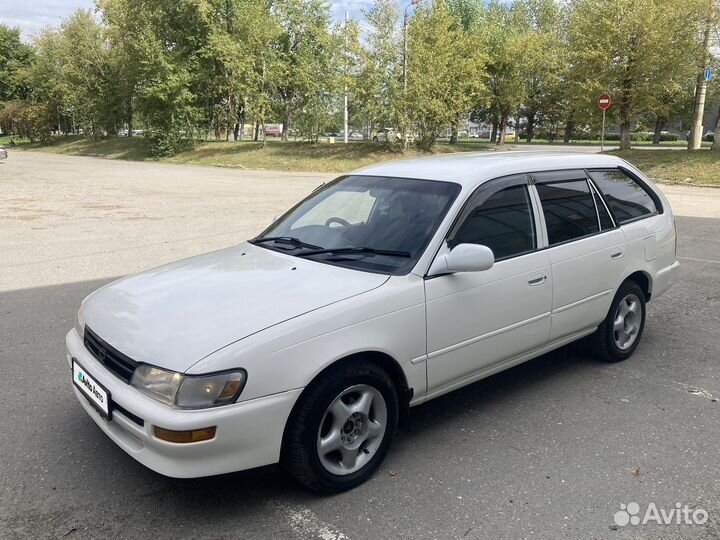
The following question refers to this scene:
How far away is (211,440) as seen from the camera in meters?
2.39

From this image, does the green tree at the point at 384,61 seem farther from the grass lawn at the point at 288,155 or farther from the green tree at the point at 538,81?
the green tree at the point at 538,81

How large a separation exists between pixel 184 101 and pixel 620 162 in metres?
35.5

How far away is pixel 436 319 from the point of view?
3.08m

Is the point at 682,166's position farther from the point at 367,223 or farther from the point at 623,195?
the point at 367,223

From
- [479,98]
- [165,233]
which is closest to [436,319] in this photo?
→ [165,233]

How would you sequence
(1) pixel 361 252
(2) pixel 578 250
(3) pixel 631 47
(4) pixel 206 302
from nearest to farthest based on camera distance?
(4) pixel 206 302
(1) pixel 361 252
(2) pixel 578 250
(3) pixel 631 47

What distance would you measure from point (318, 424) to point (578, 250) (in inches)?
91.8

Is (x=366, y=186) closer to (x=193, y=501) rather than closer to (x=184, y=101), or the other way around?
(x=193, y=501)

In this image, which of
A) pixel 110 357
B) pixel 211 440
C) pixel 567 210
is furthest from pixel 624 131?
pixel 211 440

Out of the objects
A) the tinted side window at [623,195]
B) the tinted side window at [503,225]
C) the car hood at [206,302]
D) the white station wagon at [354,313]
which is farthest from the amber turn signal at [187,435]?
the tinted side window at [623,195]

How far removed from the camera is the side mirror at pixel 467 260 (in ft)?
9.91

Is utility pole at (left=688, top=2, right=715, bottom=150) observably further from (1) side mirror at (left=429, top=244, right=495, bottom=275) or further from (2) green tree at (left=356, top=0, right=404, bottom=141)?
(1) side mirror at (left=429, top=244, right=495, bottom=275)

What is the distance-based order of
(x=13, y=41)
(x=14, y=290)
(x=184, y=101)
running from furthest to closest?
(x=13, y=41), (x=184, y=101), (x=14, y=290)

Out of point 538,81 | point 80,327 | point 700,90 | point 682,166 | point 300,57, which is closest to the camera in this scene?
point 80,327
